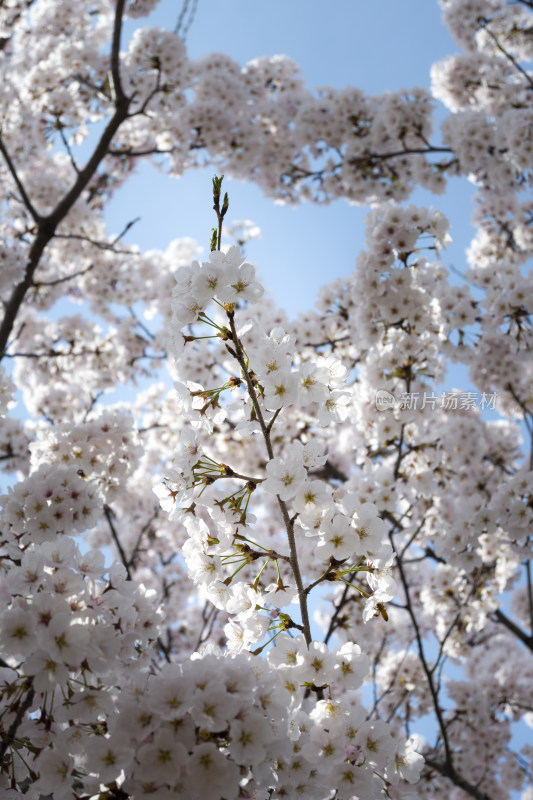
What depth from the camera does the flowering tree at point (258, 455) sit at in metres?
1.74

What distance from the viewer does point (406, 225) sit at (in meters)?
4.35

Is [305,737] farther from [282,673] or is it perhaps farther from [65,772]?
[65,772]

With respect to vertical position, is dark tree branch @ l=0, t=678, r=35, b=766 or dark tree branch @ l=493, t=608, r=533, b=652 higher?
dark tree branch @ l=493, t=608, r=533, b=652

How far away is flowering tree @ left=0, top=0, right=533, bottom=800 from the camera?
174 cm

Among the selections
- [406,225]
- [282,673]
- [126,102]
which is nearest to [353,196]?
[126,102]

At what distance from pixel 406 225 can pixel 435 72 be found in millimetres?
6452

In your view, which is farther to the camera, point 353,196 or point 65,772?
point 353,196

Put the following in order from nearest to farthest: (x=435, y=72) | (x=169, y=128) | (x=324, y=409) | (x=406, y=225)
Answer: (x=324, y=409) → (x=406, y=225) → (x=169, y=128) → (x=435, y=72)
